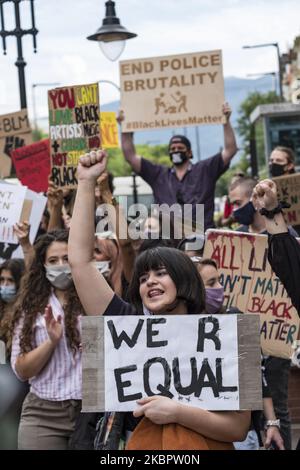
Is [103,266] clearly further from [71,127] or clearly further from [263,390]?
[71,127]

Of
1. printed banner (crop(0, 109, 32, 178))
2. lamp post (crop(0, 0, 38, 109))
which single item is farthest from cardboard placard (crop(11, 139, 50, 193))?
lamp post (crop(0, 0, 38, 109))

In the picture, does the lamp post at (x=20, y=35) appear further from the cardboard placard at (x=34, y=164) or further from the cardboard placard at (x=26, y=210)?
the cardboard placard at (x=26, y=210)

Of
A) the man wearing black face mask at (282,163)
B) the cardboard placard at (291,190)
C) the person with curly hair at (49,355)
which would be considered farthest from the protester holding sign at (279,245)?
the man wearing black face mask at (282,163)

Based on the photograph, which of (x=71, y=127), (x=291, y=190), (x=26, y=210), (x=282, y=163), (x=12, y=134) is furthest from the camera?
(x=12, y=134)

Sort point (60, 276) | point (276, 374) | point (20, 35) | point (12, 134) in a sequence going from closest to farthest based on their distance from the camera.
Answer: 1. point (60, 276)
2. point (276, 374)
3. point (12, 134)
4. point (20, 35)

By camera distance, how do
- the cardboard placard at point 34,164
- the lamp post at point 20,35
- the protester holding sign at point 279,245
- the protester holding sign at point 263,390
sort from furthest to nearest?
1. the lamp post at point 20,35
2. the cardboard placard at point 34,164
3. the protester holding sign at point 263,390
4. the protester holding sign at point 279,245

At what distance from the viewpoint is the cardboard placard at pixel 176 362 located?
3.83 meters

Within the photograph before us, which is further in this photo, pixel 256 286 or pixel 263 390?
pixel 256 286

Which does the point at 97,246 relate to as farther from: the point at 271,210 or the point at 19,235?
the point at 271,210

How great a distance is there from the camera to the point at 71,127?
809 cm

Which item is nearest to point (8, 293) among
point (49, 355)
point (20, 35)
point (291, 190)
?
point (49, 355)

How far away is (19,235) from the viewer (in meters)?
7.85

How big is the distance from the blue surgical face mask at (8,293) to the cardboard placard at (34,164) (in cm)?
339

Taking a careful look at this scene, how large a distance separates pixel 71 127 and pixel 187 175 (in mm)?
1013
